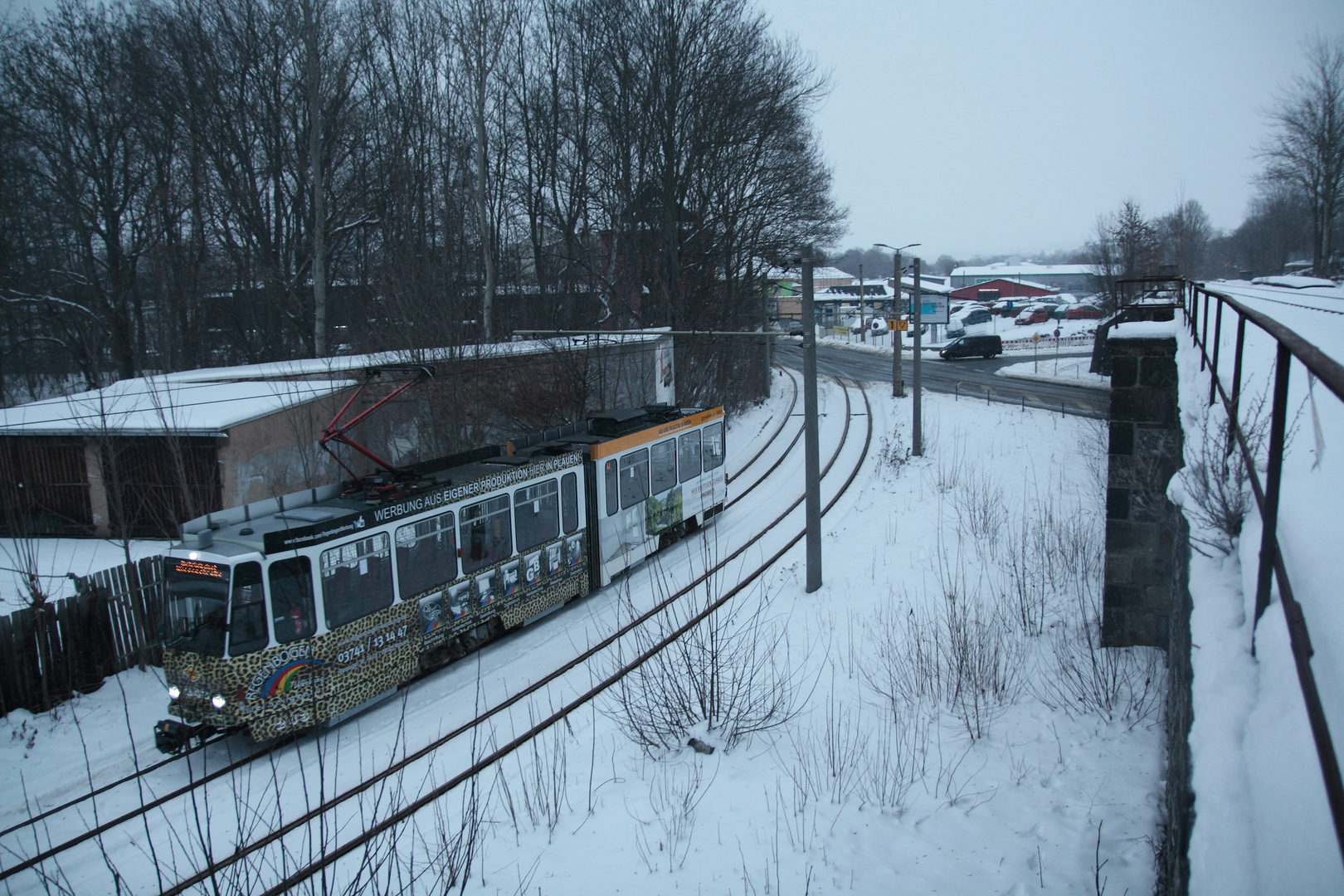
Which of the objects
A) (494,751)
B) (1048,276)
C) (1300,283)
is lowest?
(494,751)

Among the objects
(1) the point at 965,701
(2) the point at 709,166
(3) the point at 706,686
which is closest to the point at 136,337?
(2) the point at 709,166

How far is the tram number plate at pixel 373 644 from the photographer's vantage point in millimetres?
9180

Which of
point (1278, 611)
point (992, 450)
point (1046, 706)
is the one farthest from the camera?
point (992, 450)

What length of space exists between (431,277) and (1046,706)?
57.7ft

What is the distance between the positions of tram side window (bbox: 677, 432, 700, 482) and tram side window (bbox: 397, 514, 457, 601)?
6.82 m

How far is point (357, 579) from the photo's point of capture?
30.5ft

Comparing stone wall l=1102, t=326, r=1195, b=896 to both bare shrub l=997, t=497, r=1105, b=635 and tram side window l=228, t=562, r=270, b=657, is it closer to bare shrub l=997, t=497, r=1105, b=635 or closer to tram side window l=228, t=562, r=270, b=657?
bare shrub l=997, t=497, r=1105, b=635

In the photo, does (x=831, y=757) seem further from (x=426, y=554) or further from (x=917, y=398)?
(x=917, y=398)

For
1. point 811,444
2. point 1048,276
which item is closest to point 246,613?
point 811,444

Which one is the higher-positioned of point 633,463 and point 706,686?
point 633,463

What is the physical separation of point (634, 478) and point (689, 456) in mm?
2402

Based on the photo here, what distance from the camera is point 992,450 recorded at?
22.1 m

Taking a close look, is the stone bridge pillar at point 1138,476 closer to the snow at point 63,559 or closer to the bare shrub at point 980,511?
the bare shrub at point 980,511

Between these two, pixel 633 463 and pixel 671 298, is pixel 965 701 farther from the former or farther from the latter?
pixel 671 298
